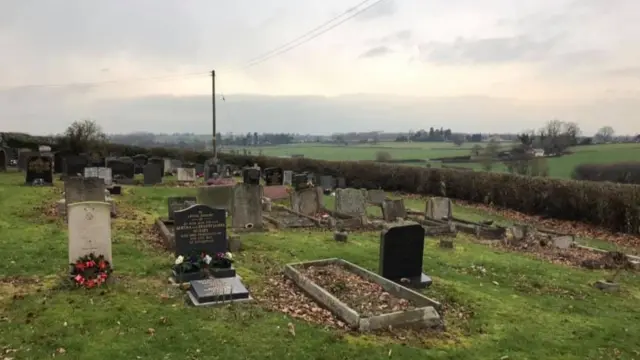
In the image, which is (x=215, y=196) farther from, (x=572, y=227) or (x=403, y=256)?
(x=572, y=227)

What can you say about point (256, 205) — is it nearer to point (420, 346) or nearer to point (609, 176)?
point (420, 346)

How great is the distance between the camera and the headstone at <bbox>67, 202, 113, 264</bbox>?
814cm

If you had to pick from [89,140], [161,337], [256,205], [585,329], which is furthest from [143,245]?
[89,140]

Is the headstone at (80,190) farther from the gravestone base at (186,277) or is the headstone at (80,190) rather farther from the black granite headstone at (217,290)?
the black granite headstone at (217,290)

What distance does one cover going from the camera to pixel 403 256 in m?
9.32

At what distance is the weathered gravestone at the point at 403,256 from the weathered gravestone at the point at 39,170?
18537 mm

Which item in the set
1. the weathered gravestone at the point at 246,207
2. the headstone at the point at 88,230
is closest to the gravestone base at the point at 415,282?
the headstone at the point at 88,230

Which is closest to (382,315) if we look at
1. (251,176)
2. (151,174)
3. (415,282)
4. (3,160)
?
(415,282)

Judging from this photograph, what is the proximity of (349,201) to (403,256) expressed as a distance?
9.17 metres

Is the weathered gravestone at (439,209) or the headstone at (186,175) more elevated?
the headstone at (186,175)

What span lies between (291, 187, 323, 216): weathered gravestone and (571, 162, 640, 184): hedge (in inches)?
571

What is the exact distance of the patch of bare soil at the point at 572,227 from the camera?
1849 centimetres

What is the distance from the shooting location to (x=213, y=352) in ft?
19.5

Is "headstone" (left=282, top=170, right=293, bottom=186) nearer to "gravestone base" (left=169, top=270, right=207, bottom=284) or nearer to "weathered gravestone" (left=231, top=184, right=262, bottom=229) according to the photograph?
"weathered gravestone" (left=231, top=184, right=262, bottom=229)
